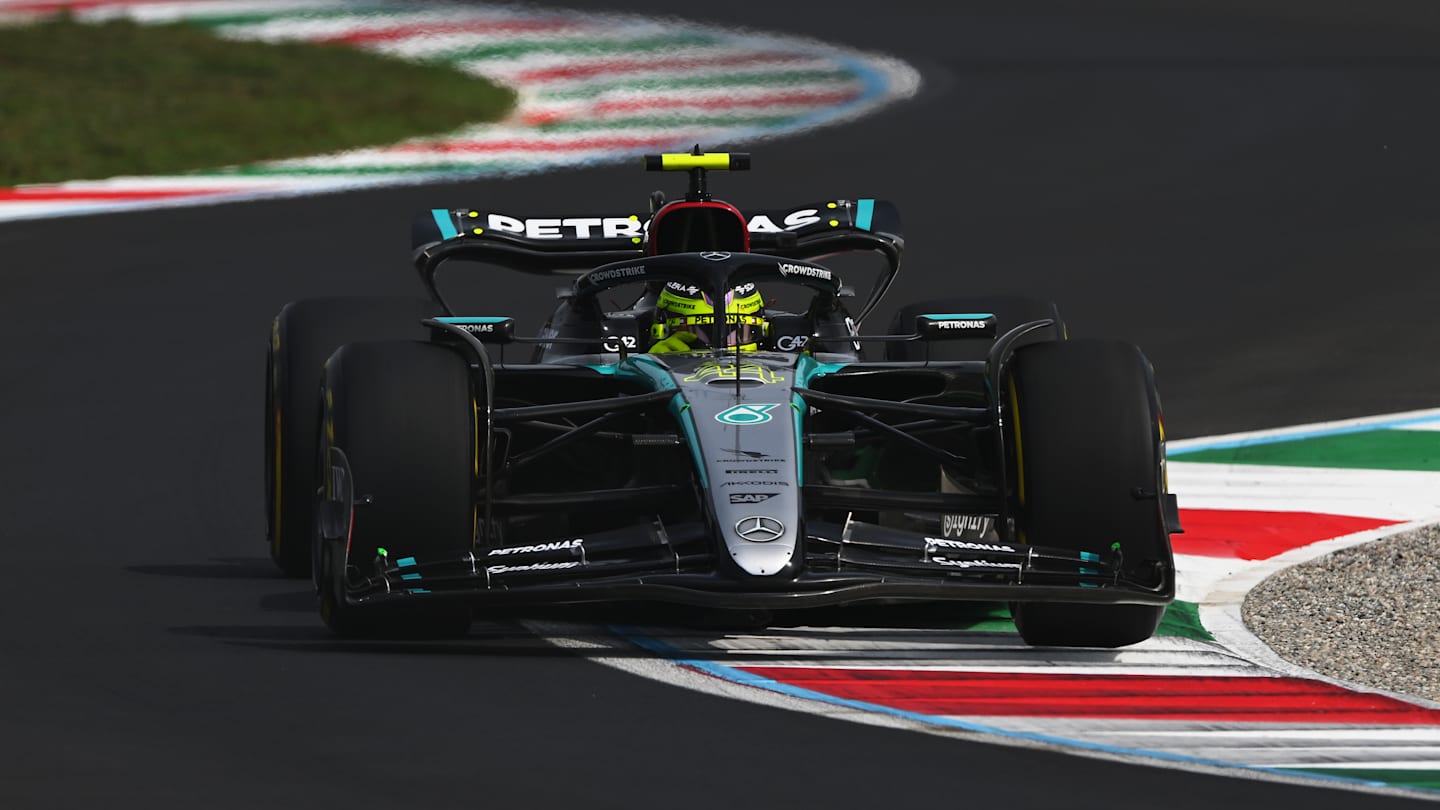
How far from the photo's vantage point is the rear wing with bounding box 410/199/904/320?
1142 centimetres

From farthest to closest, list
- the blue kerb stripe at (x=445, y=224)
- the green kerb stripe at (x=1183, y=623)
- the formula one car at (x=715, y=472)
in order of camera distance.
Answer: the blue kerb stripe at (x=445, y=224) → the green kerb stripe at (x=1183, y=623) → the formula one car at (x=715, y=472)

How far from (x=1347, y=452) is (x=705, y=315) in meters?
3.46

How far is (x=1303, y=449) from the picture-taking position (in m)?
12.2

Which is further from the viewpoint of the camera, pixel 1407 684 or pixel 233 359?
pixel 233 359

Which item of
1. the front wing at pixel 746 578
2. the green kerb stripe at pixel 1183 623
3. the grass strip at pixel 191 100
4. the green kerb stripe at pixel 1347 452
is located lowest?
the green kerb stripe at pixel 1183 623

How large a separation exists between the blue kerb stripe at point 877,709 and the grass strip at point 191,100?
1289cm

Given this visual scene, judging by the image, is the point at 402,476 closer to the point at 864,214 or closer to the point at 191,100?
the point at 864,214

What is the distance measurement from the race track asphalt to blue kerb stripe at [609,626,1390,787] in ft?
0.54

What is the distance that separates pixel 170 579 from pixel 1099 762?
12.5ft

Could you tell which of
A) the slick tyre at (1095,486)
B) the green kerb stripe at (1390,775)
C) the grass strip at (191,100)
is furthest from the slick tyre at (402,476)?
the grass strip at (191,100)

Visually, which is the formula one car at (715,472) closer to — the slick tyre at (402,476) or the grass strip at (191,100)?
the slick tyre at (402,476)

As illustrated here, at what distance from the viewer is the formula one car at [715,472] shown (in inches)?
326

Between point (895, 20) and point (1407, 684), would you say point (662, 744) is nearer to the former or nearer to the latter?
point (1407, 684)

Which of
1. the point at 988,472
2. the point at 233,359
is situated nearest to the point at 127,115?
the point at 233,359
